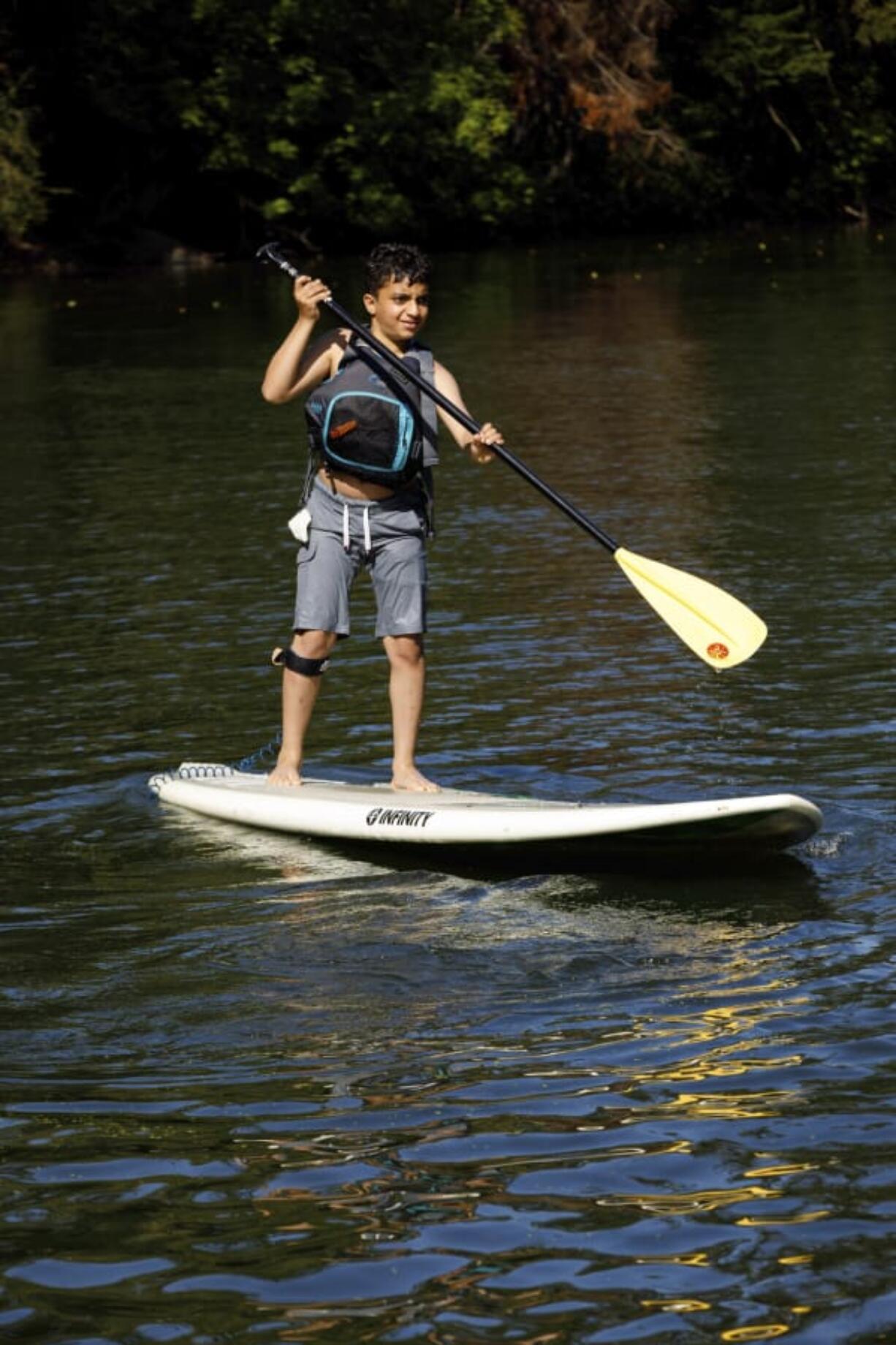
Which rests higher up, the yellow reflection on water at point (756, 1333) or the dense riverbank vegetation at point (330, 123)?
the dense riverbank vegetation at point (330, 123)

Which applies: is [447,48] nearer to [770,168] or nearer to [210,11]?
[210,11]

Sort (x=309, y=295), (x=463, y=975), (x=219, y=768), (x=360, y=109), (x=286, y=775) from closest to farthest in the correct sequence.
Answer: (x=463, y=975), (x=309, y=295), (x=286, y=775), (x=219, y=768), (x=360, y=109)

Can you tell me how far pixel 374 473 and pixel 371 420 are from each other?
173 millimetres

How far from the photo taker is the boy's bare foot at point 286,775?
321 inches

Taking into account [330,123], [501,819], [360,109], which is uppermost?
[360,109]

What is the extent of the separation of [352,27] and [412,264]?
3856cm

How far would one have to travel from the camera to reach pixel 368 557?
7.88 metres

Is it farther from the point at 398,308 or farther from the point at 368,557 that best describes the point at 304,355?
the point at 368,557

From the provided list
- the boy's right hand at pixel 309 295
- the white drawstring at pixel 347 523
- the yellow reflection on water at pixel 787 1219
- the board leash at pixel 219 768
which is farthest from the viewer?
the board leash at pixel 219 768

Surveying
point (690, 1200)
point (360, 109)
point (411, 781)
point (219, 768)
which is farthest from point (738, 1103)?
point (360, 109)

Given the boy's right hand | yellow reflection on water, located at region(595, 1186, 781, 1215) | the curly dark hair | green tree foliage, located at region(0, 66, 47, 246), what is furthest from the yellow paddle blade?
green tree foliage, located at region(0, 66, 47, 246)

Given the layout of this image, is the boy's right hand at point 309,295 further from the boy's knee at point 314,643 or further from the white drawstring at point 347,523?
the boy's knee at point 314,643

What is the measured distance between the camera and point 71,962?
6.44 metres

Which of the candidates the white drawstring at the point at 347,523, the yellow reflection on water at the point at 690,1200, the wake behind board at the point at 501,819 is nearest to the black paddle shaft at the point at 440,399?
the white drawstring at the point at 347,523
